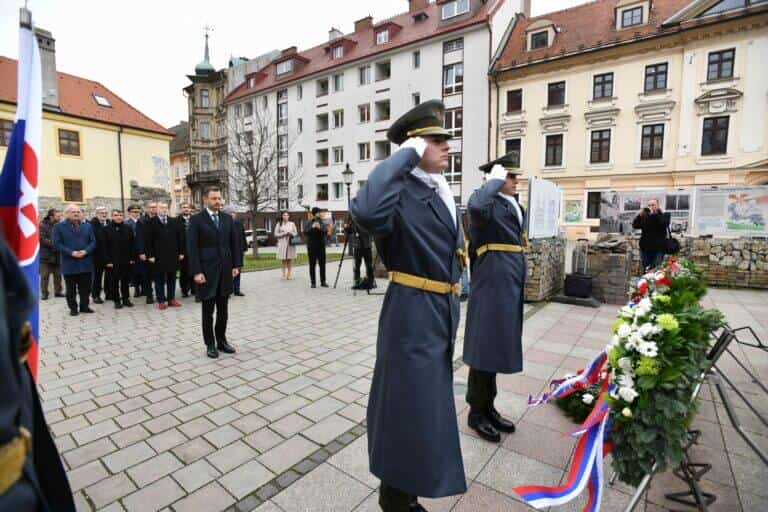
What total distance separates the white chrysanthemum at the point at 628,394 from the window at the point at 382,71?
31495 millimetres

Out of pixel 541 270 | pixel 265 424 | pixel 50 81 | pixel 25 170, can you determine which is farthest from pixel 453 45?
pixel 25 170

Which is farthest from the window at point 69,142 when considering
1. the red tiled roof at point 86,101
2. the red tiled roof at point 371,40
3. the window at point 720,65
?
the window at point 720,65

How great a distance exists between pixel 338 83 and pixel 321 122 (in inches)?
136

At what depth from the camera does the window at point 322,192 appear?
3431 cm

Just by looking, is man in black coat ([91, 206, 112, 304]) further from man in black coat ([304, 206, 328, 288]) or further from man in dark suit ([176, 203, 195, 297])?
man in black coat ([304, 206, 328, 288])

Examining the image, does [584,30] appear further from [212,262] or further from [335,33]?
[212,262]

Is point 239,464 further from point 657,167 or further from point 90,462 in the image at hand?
point 657,167

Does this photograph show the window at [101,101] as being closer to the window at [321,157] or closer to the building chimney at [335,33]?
the window at [321,157]

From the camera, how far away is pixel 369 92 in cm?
3097

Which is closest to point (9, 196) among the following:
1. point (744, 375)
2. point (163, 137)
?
point (744, 375)

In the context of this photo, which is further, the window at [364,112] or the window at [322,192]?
the window at [322,192]

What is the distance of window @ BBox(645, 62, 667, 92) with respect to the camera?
70.2 ft

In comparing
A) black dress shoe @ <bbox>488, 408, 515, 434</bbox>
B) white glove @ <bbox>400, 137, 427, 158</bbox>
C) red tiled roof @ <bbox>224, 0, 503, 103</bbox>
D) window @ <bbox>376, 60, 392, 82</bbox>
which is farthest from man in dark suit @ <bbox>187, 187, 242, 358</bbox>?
window @ <bbox>376, 60, 392, 82</bbox>

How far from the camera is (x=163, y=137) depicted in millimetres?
25984
